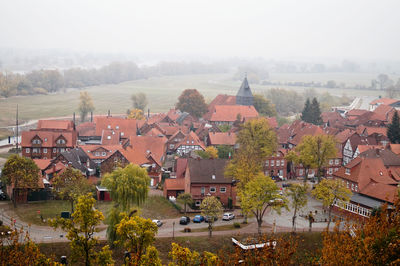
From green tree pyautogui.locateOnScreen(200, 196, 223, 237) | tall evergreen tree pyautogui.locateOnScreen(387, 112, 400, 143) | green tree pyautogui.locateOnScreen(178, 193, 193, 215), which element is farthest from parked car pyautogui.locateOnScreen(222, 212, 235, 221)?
tall evergreen tree pyautogui.locateOnScreen(387, 112, 400, 143)

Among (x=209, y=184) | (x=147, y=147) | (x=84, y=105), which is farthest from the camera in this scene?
(x=84, y=105)

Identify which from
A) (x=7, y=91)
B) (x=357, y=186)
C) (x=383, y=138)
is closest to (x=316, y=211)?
(x=357, y=186)

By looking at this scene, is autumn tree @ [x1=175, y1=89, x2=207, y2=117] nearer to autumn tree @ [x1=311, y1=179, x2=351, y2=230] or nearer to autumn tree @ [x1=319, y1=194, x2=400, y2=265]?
autumn tree @ [x1=311, y1=179, x2=351, y2=230]

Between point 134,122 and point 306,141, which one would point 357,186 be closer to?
point 306,141

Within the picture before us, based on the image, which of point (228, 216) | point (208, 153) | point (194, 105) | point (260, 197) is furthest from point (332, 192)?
point (194, 105)

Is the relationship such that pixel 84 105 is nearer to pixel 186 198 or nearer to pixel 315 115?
pixel 315 115

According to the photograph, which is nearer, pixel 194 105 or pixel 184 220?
pixel 184 220
